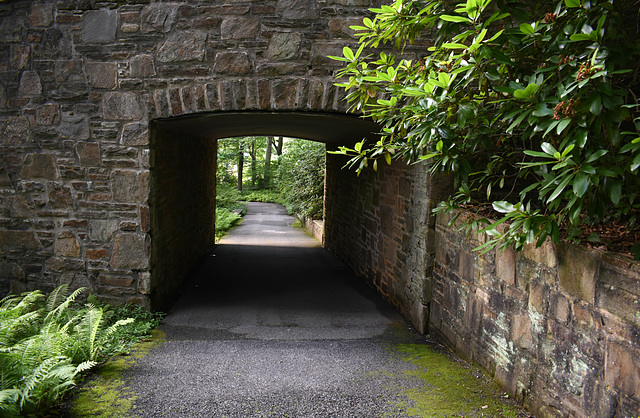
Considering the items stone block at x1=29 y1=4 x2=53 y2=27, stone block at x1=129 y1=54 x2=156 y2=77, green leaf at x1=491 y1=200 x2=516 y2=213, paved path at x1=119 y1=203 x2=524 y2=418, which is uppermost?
stone block at x1=29 y1=4 x2=53 y2=27

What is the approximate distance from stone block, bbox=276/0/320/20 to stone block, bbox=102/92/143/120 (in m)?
1.77

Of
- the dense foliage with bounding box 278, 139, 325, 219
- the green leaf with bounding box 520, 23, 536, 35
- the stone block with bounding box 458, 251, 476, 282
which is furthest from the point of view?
the dense foliage with bounding box 278, 139, 325, 219

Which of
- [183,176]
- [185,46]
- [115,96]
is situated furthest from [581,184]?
[183,176]

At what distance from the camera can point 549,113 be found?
217 cm

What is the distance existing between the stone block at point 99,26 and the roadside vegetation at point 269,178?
7808 mm

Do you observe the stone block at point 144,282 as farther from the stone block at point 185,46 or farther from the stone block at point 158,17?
the stone block at point 158,17

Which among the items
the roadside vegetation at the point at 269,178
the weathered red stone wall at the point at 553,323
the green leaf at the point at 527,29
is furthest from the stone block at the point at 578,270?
the roadside vegetation at the point at 269,178

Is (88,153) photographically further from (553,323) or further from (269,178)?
(269,178)

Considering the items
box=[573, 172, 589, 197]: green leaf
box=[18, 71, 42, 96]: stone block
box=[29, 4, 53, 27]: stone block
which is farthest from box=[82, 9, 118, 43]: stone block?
box=[573, 172, 589, 197]: green leaf

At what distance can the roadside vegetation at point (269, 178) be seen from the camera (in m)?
13.8

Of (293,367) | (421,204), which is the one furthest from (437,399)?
(421,204)

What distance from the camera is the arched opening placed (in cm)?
496

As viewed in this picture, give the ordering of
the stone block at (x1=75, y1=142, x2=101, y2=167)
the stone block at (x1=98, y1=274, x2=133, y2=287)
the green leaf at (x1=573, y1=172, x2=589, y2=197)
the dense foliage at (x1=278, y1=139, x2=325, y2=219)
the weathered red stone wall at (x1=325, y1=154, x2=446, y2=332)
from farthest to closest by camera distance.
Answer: the dense foliage at (x1=278, y1=139, x2=325, y2=219) < the stone block at (x1=98, y1=274, x2=133, y2=287) < the stone block at (x1=75, y1=142, x2=101, y2=167) < the weathered red stone wall at (x1=325, y1=154, x2=446, y2=332) < the green leaf at (x1=573, y1=172, x2=589, y2=197)

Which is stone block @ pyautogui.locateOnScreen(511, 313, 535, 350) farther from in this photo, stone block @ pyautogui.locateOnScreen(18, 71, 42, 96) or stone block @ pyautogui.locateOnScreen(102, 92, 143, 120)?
stone block @ pyautogui.locateOnScreen(18, 71, 42, 96)
